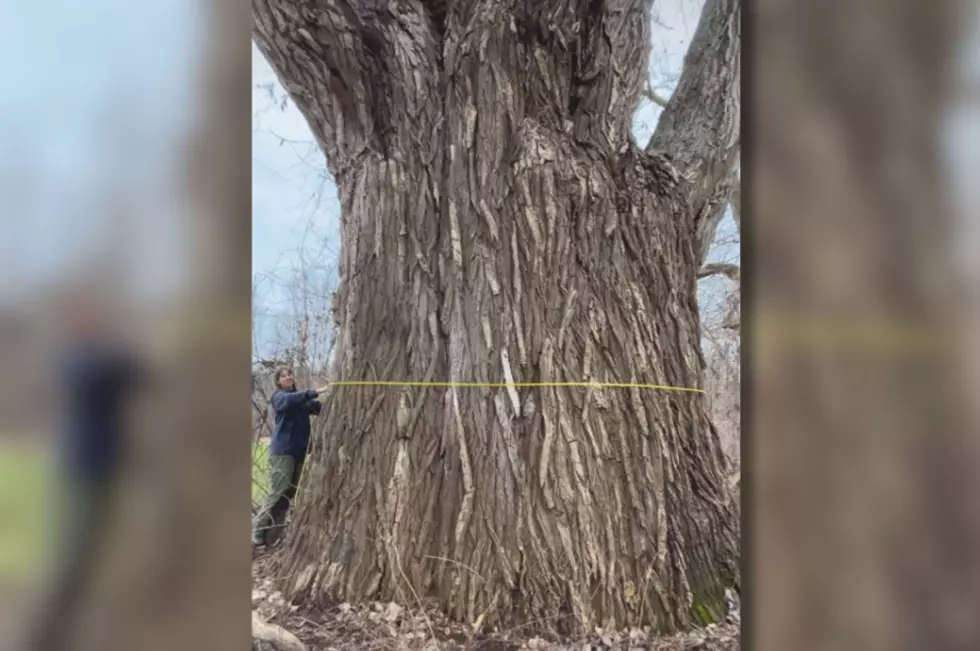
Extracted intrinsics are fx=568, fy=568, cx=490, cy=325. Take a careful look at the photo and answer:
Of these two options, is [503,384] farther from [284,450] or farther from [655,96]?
[655,96]

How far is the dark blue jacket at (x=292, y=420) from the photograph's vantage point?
1017mm

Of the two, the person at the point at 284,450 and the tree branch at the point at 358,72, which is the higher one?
the tree branch at the point at 358,72

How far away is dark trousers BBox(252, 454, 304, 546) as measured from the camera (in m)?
1.02

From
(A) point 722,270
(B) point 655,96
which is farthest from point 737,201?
(B) point 655,96

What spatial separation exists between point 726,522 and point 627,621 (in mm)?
257
